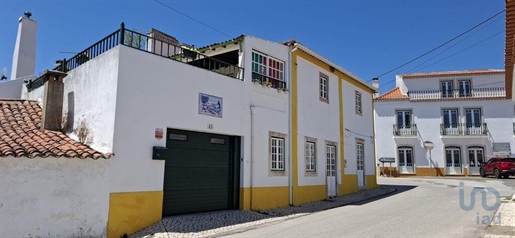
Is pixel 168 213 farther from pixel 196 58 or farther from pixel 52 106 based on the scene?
pixel 196 58

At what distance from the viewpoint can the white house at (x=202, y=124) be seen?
29.3 ft

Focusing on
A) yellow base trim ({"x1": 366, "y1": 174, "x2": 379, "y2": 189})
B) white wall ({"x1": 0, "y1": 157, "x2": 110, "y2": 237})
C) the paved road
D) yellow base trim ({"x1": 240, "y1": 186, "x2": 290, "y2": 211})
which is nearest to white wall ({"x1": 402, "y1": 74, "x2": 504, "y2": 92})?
yellow base trim ({"x1": 366, "y1": 174, "x2": 379, "y2": 189})

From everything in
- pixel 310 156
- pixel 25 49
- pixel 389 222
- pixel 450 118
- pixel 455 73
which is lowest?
pixel 389 222

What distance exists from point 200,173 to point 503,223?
25.5 ft

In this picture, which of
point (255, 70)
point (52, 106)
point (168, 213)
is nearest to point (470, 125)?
point (255, 70)

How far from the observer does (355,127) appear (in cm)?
1914

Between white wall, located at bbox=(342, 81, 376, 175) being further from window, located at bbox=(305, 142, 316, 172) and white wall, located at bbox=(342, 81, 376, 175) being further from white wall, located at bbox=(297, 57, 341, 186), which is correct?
window, located at bbox=(305, 142, 316, 172)

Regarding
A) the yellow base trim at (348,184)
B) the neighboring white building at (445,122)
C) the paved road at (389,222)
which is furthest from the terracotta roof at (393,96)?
the paved road at (389,222)

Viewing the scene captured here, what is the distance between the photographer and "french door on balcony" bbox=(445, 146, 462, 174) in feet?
104

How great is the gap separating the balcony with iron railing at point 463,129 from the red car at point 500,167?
4.46 m

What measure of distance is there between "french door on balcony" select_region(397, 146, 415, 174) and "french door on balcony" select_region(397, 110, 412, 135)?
1.39 m

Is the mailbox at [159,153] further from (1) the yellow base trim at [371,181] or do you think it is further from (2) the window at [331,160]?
(1) the yellow base trim at [371,181]

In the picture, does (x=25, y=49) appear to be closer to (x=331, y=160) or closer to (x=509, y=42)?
(x=331, y=160)

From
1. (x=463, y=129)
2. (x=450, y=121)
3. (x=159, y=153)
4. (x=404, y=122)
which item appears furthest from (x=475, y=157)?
(x=159, y=153)
